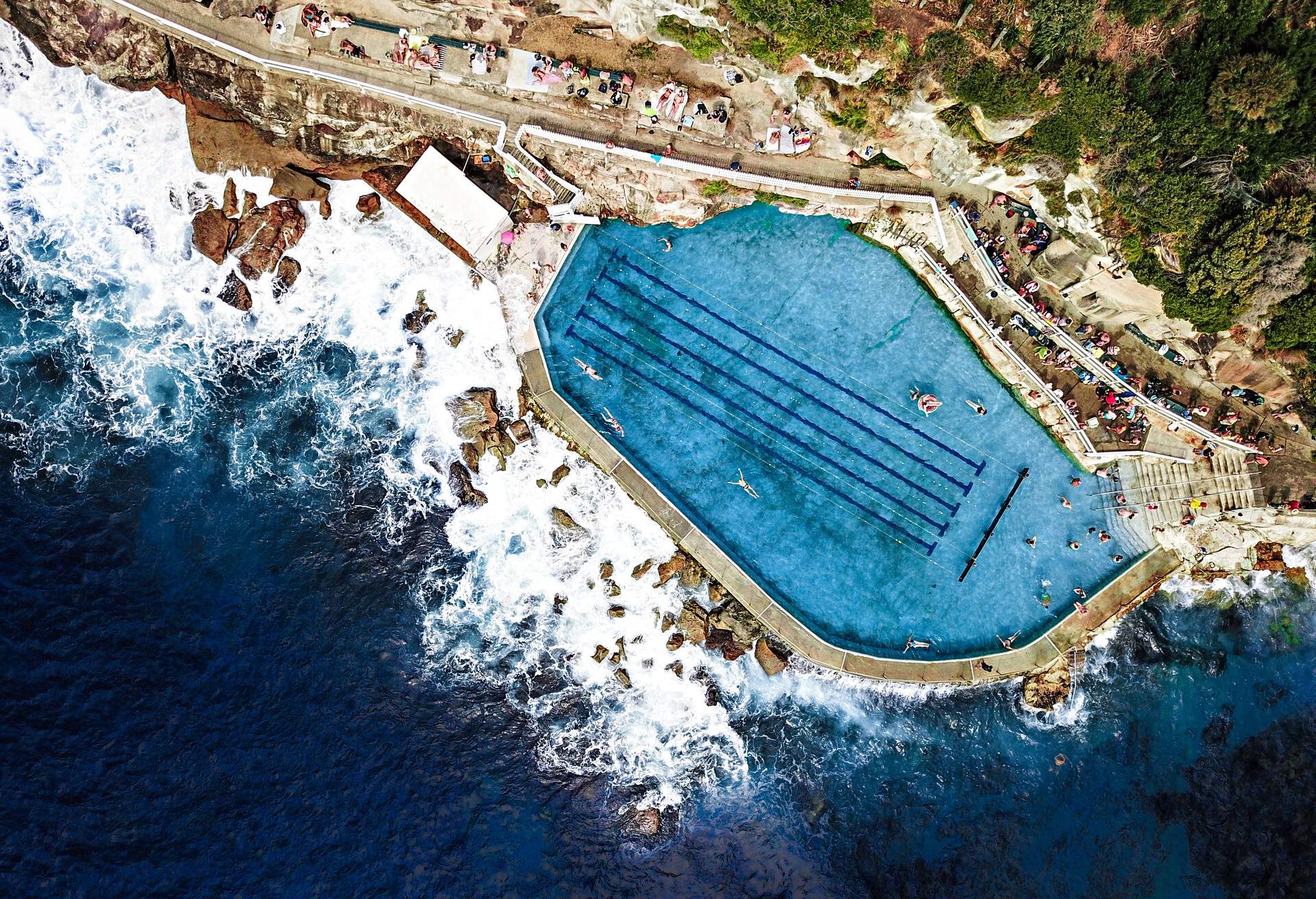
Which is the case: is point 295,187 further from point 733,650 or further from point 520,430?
point 733,650

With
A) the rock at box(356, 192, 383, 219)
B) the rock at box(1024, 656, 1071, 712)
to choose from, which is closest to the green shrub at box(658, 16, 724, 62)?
the rock at box(356, 192, 383, 219)

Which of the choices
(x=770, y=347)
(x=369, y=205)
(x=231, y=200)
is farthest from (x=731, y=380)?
(x=231, y=200)

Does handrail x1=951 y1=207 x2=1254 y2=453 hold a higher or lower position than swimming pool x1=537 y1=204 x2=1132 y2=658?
higher

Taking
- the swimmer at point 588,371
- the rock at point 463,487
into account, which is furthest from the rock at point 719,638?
the swimmer at point 588,371

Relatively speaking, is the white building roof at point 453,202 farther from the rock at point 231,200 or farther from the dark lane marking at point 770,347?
the rock at point 231,200

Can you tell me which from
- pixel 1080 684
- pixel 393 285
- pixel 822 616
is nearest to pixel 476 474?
pixel 393 285

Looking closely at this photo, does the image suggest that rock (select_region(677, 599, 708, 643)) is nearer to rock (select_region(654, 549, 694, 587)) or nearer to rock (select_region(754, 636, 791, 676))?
rock (select_region(654, 549, 694, 587))
